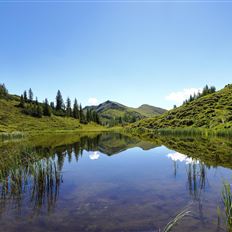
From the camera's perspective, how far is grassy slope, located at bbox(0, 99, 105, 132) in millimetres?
120375

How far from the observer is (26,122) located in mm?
129000

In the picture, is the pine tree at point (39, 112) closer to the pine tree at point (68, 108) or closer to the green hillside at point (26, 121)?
the green hillside at point (26, 121)

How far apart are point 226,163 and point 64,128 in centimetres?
12497

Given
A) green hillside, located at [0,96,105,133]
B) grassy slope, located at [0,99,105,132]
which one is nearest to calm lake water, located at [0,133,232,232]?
green hillside, located at [0,96,105,133]

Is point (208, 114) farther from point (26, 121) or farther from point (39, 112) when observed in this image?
point (39, 112)

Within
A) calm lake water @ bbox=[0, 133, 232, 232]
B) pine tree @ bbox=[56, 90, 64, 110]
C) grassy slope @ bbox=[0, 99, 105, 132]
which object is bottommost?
calm lake water @ bbox=[0, 133, 232, 232]

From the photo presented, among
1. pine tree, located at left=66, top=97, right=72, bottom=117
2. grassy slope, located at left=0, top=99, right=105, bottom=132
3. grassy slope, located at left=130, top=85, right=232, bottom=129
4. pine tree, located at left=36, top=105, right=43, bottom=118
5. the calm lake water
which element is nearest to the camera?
the calm lake water

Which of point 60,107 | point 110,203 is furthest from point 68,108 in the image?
point 110,203

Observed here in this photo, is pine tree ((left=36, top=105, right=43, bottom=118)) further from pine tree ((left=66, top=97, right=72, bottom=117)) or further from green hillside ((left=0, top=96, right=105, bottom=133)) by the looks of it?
pine tree ((left=66, top=97, right=72, bottom=117))

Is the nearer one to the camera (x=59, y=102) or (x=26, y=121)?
(x=26, y=121)

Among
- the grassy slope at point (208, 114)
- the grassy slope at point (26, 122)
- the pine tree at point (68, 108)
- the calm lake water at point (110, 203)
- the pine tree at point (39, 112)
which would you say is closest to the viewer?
the calm lake water at point (110, 203)

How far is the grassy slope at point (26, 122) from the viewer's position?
120 m

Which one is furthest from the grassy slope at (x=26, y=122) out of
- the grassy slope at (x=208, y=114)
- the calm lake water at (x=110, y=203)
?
the calm lake water at (x=110, y=203)

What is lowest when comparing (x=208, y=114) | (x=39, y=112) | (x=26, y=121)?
(x=208, y=114)
